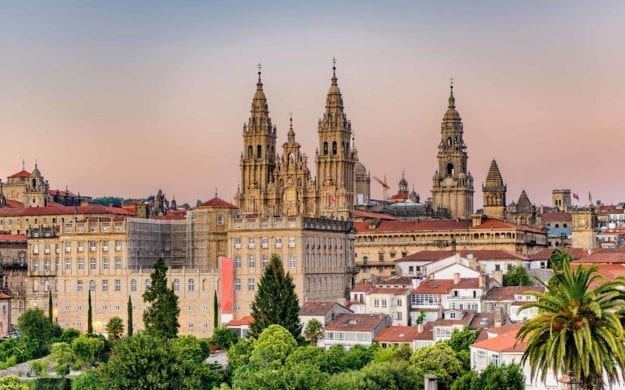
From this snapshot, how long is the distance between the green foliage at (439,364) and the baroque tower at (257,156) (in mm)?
49749

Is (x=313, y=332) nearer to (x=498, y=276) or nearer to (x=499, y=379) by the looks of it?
(x=498, y=276)

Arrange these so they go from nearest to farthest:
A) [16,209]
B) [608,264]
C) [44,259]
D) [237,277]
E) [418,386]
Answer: [418,386], [608,264], [237,277], [44,259], [16,209]

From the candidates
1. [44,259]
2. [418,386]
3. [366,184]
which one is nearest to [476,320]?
[418,386]

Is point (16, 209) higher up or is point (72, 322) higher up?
point (16, 209)

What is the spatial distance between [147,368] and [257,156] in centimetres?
5213

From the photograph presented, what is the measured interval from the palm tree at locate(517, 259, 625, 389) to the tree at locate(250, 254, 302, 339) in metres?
37.5

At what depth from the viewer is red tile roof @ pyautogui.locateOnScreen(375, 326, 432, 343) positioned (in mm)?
67000

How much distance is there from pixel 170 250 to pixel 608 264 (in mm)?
34998

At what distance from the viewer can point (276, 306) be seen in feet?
233

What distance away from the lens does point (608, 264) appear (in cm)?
6456

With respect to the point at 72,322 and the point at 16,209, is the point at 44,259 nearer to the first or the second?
the point at 72,322

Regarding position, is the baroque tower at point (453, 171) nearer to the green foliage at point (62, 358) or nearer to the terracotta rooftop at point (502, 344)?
the green foliage at point (62, 358)

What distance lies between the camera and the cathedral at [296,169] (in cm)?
10481

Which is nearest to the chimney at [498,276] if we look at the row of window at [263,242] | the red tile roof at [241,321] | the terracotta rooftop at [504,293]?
the terracotta rooftop at [504,293]
